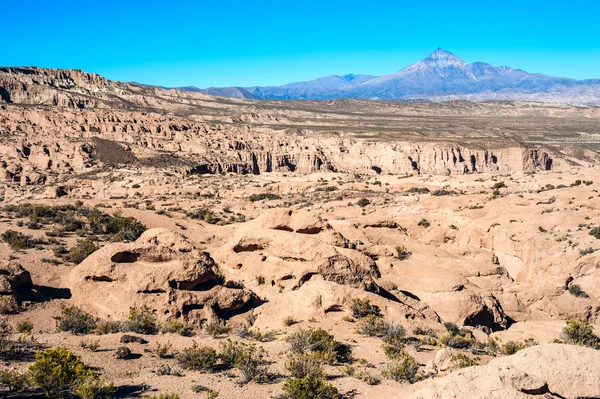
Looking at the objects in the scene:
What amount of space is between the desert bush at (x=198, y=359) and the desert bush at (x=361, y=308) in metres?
4.32

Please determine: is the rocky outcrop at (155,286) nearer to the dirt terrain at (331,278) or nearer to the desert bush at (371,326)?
the dirt terrain at (331,278)

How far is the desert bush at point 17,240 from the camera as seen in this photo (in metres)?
16.4

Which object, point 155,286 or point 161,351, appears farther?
point 155,286

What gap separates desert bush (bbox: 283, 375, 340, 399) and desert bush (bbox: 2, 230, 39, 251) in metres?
13.2

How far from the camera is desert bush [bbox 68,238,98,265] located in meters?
15.9

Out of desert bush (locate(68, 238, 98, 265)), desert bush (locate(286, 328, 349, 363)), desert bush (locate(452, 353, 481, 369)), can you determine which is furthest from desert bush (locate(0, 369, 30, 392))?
desert bush (locate(68, 238, 98, 265))

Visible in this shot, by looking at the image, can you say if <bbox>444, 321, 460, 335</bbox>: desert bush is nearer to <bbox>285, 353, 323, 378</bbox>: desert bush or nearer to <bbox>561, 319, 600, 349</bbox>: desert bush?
<bbox>561, 319, 600, 349</bbox>: desert bush

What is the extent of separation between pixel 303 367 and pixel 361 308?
149 inches

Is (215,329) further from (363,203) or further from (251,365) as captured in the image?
(363,203)

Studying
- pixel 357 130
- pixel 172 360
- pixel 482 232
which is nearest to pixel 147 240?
Answer: pixel 172 360

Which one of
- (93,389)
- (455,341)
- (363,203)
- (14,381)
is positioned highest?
(14,381)

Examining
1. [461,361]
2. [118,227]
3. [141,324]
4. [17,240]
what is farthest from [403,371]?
[118,227]

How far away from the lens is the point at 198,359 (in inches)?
339

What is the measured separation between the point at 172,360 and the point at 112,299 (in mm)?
4384
